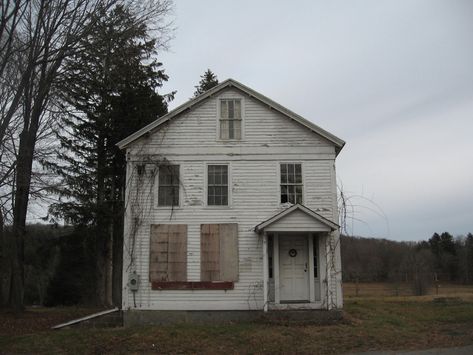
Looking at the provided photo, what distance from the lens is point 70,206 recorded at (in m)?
25.8

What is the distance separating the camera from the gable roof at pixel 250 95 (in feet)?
56.9

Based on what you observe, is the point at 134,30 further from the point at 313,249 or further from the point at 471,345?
the point at 471,345

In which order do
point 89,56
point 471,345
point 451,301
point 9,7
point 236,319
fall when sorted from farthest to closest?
point 451,301 < point 89,56 < point 9,7 < point 236,319 < point 471,345

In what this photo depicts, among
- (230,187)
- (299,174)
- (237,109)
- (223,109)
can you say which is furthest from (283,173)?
(223,109)

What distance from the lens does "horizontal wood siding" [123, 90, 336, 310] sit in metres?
16.6

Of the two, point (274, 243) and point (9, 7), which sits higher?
point (9, 7)

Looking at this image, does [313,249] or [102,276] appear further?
[102,276]

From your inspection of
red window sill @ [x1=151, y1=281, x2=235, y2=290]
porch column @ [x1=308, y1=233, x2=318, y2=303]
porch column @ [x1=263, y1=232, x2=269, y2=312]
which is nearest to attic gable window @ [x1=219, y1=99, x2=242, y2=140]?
porch column @ [x1=263, y1=232, x2=269, y2=312]

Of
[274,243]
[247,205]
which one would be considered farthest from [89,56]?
[274,243]

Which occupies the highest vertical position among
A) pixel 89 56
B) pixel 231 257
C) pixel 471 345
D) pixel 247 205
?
pixel 89 56

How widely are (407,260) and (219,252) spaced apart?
53.0 metres

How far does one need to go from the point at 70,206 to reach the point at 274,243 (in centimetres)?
1335

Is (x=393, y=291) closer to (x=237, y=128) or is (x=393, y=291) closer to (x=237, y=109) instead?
(x=237, y=128)

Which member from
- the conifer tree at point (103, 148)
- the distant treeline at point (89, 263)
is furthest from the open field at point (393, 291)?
the conifer tree at point (103, 148)
